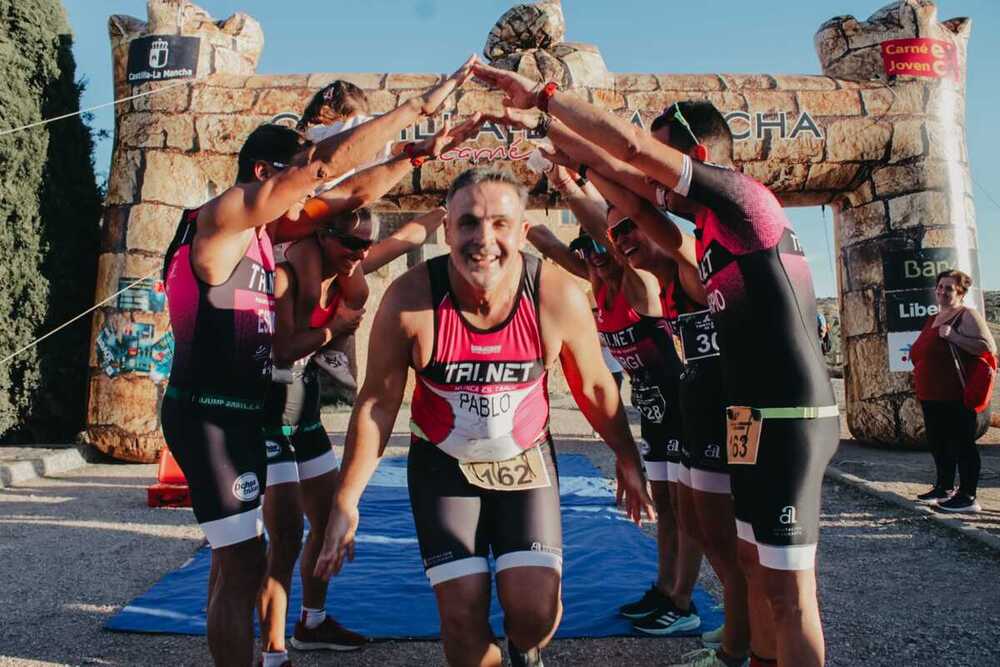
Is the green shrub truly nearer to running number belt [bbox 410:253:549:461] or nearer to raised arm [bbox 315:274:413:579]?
raised arm [bbox 315:274:413:579]

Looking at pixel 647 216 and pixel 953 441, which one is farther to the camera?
pixel 953 441

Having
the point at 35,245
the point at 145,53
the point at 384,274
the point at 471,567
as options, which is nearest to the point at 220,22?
the point at 145,53

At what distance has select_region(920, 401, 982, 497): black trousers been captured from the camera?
6.42m

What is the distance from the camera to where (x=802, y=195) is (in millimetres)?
10328

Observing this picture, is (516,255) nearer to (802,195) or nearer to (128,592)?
(128,592)

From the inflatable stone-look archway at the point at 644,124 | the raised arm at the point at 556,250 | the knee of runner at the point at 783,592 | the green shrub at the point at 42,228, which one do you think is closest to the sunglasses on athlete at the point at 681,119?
the knee of runner at the point at 783,592

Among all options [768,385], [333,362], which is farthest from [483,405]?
[333,362]

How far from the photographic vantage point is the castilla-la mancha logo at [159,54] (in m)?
9.73

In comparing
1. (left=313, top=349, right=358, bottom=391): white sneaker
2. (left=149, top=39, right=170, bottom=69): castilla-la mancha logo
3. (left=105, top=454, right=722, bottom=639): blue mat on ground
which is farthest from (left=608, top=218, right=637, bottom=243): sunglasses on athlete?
(left=149, top=39, right=170, bottom=69): castilla-la mancha logo

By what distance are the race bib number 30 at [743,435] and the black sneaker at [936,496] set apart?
509 centimetres

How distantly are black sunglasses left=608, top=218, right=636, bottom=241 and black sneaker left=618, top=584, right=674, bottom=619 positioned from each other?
211 cm

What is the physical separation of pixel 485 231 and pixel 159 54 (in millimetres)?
8889

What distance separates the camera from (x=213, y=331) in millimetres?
2951

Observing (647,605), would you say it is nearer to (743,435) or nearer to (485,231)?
(743,435)
